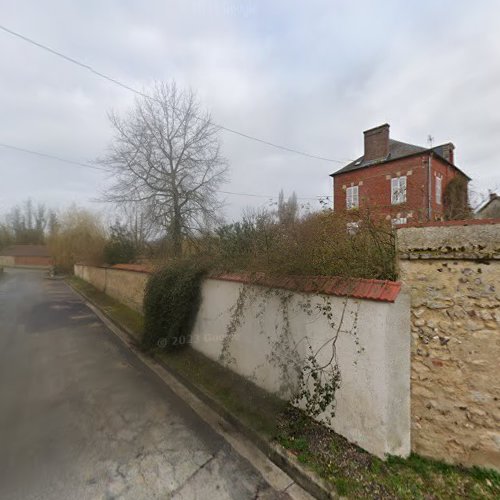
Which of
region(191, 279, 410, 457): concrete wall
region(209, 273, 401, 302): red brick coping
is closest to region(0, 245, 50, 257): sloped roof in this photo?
region(209, 273, 401, 302): red brick coping

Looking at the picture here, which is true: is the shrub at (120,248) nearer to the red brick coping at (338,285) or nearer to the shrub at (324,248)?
the shrub at (324,248)

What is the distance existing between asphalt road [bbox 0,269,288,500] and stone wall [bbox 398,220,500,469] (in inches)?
70.9

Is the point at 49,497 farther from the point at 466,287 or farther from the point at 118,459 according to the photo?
the point at 466,287

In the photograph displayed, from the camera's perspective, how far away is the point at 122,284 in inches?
502

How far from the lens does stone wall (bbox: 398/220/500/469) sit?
2732 millimetres

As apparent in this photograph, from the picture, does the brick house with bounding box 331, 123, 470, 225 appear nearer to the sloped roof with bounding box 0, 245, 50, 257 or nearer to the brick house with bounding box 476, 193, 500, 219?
the brick house with bounding box 476, 193, 500, 219

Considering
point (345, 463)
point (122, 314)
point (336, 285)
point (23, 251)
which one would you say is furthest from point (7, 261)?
point (345, 463)

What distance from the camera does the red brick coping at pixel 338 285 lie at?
3.00m

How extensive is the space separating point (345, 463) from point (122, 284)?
11978mm

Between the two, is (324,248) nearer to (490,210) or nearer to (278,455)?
(278,455)

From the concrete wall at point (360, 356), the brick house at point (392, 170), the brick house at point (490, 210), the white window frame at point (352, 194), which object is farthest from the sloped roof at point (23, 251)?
the brick house at point (490, 210)

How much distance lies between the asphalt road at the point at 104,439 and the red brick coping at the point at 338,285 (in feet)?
7.12

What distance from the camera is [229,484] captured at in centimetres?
289

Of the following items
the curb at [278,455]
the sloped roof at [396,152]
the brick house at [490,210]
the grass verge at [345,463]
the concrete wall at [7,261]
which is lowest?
the curb at [278,455]
